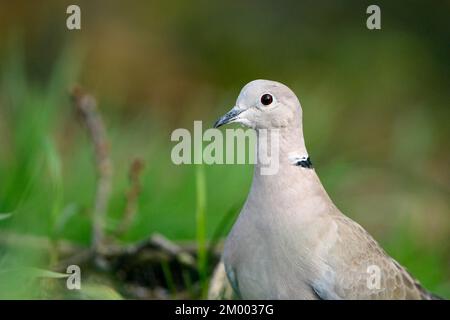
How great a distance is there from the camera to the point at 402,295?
6.23ft

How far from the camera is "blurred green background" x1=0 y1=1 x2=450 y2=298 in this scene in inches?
119

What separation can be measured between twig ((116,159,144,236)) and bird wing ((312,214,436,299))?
51 centimetres

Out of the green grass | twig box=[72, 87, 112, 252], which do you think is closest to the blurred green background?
the green grass

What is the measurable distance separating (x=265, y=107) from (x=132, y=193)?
541mm

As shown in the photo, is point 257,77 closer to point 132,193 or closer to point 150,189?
point 150,189

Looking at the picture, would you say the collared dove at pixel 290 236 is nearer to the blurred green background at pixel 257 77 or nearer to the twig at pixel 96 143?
A: the twig at pixel 96 143

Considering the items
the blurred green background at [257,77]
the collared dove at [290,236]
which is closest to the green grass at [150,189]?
the blurred green background at [257,77]

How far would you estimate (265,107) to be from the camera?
6.06 ft

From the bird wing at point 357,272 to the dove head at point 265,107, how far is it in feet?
0.69

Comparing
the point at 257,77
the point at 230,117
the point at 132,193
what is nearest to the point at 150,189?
the point at 132,193

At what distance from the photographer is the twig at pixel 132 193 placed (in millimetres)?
2178

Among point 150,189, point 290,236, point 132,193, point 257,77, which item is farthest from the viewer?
point 257,77
